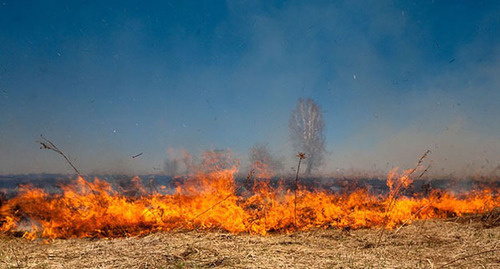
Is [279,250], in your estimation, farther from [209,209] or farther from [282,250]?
[209,209]

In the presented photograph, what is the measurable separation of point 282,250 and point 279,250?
0.23 feet

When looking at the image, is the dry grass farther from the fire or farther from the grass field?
the fire

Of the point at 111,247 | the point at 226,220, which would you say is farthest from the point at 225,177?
the point at 111,247

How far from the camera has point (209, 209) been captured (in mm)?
10211

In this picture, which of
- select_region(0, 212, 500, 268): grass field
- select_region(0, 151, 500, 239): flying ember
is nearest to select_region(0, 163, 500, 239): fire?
select_region(0, 151, 500, 239): flying ember

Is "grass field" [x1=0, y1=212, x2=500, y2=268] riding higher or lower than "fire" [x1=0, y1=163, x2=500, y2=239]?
lower

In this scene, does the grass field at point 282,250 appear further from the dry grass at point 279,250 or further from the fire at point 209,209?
the fire at point 209,209

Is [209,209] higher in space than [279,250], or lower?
higher

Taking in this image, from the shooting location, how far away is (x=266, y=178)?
13.7m

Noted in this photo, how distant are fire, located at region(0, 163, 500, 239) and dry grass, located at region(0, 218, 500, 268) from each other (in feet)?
2.92

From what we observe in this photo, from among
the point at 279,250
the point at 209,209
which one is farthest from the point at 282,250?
the point at 209,209

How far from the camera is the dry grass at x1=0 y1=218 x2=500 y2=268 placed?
22.1 ft

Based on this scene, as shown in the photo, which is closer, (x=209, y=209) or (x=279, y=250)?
(x=279, y=250)

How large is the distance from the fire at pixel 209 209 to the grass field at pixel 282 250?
0.82 metres
